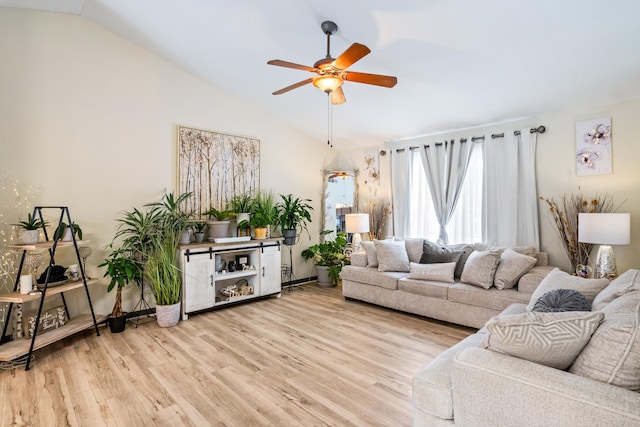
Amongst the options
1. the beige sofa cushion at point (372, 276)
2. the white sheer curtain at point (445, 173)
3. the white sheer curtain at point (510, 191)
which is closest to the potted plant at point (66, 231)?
the beige sofa cushion at point (372, 276)

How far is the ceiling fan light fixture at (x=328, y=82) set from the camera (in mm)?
2770

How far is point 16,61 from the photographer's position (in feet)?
10.7

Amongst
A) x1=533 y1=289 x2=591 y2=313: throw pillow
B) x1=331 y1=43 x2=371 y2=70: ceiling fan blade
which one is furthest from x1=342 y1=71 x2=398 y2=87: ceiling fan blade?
x1=533 y1=289 x2=591 y2=313: throw pillow

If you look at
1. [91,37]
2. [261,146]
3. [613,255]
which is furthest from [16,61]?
[613,255]

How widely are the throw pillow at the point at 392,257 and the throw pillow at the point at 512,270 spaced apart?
114cm

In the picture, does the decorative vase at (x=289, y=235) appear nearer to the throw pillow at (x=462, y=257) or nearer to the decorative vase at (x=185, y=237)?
the decorative vase at (x=185, y=237)

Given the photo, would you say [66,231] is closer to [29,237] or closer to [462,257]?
[29,237]

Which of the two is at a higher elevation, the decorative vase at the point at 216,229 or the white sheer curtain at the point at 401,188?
the white sheer curtain at the point at 401,188

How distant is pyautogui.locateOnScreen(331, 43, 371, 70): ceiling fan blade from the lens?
2324 mm

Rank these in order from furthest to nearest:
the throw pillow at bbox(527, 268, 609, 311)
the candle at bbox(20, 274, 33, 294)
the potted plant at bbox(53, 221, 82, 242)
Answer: the potted plant at bbox(53, 221, 82, 242) → the candle at bbox(20, 274, 33, 294) → the throw pillow at bbox(527, 268, 609, 311)

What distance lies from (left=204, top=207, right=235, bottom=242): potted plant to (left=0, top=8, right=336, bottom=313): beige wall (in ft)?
2.15

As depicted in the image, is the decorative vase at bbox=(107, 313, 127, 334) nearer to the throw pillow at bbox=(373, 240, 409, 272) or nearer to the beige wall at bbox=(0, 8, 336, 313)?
the beige wall at bbox=(0, 8, 336, 313)

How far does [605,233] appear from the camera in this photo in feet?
9.98

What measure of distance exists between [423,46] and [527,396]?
9.45 feet
